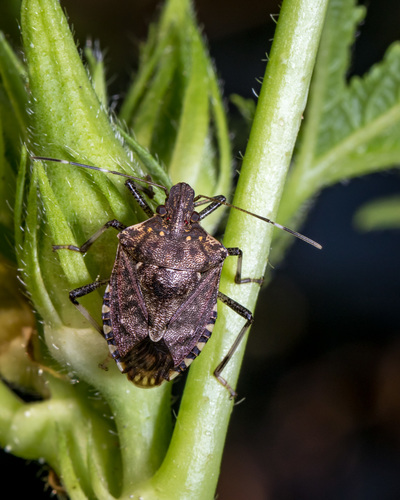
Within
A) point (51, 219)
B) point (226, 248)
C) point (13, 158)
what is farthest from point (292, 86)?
point (13, 158)

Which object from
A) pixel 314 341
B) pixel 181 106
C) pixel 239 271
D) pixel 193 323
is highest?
pixel 181 106

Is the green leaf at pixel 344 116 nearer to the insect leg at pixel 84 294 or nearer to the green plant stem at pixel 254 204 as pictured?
the green plant stem at pixel 254 204

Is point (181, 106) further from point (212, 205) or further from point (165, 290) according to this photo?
point (165, 290)

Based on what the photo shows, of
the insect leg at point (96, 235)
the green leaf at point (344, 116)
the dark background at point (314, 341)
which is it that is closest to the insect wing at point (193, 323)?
the insect leg at point (96, 235)

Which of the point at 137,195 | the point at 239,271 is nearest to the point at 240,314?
the point at 239,271

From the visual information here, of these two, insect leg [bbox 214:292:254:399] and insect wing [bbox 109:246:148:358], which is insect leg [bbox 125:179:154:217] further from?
insect leg [bbox 214:292:254:399]

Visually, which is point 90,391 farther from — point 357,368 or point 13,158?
point 357,368
